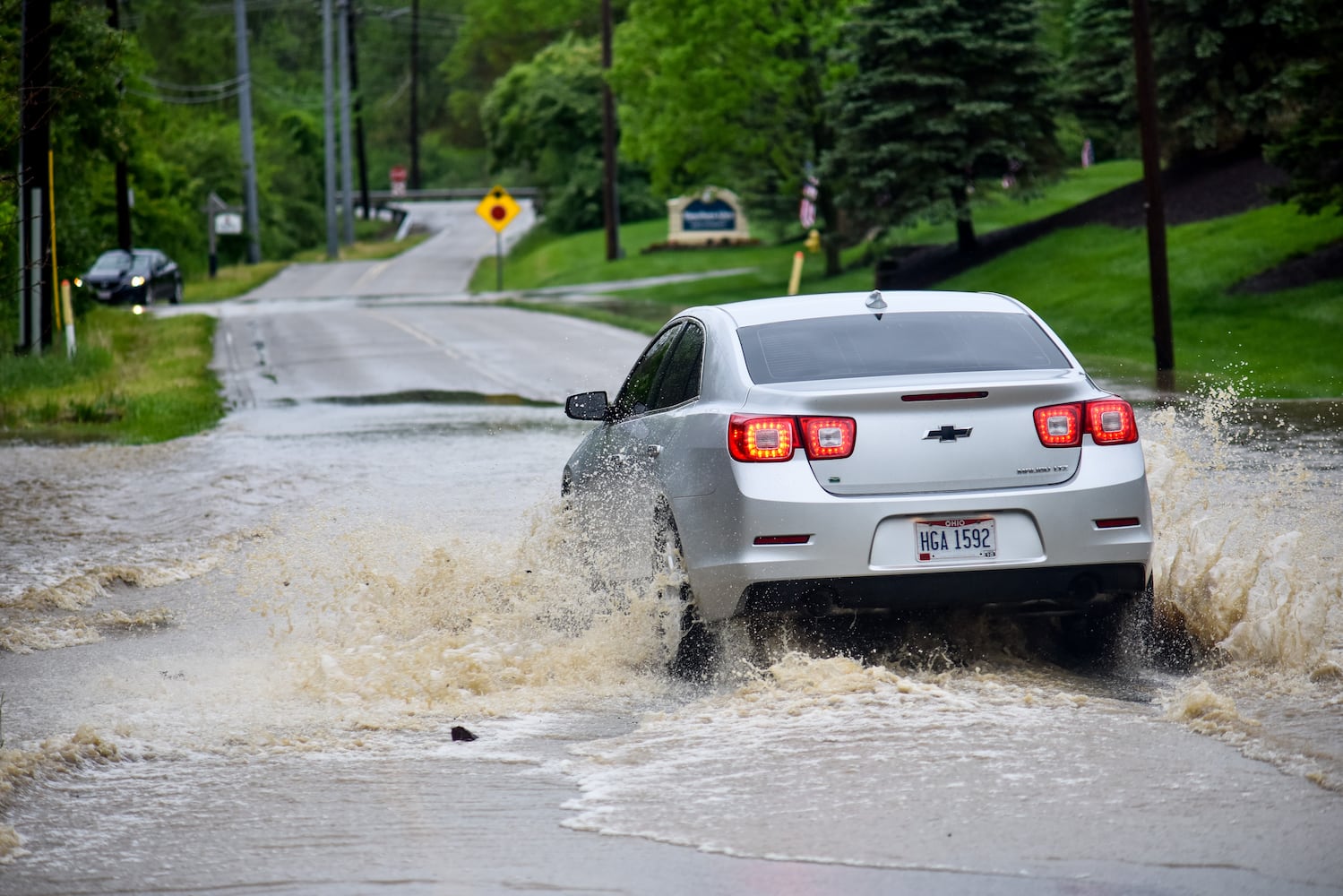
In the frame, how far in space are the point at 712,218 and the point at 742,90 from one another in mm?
18299

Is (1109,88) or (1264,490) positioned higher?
(1109,88)

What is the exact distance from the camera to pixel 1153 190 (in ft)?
74.7

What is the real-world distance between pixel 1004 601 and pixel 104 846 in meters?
3.43

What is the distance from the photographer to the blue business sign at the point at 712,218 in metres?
61.6

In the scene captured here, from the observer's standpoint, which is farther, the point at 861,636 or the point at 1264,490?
the point at 1264,490

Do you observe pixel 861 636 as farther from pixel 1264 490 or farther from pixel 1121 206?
pixel 1121 206

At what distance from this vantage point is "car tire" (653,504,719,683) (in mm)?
7035

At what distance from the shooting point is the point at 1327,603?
7.03m

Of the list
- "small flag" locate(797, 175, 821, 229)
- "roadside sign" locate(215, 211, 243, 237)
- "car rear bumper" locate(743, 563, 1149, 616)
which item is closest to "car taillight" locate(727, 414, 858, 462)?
"car rear bumper" locate(743, 563, 1149, 616)

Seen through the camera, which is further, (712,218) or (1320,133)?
(712,218)

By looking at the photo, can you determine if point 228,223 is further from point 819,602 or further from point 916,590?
point 916,590

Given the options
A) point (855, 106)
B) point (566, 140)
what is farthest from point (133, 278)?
point (566, 140)

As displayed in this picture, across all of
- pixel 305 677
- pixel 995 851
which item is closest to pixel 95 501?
pixel 305 677

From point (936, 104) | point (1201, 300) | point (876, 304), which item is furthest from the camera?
point (936, 104)
